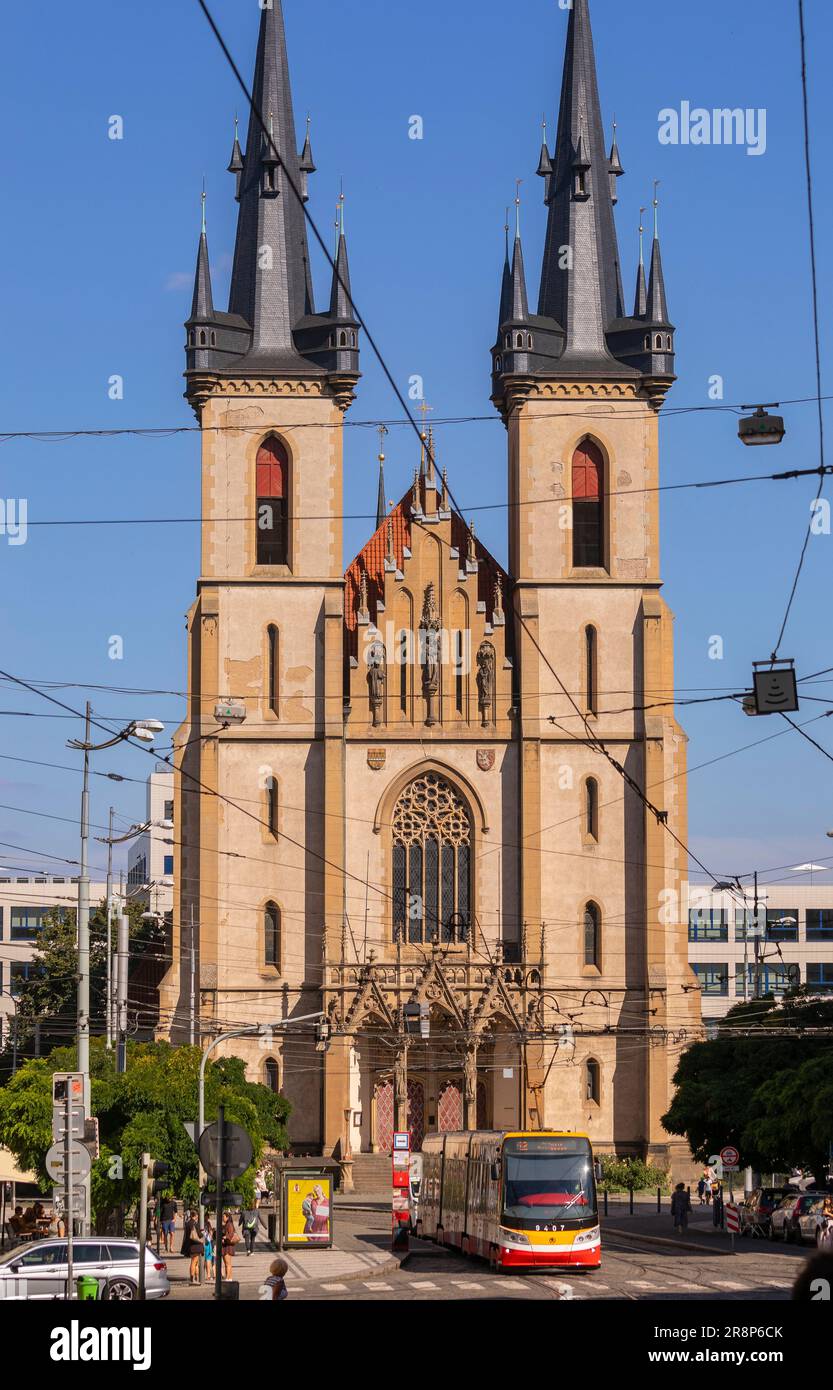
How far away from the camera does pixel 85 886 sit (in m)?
33.3

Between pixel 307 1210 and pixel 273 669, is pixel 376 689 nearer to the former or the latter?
pixel 273 669

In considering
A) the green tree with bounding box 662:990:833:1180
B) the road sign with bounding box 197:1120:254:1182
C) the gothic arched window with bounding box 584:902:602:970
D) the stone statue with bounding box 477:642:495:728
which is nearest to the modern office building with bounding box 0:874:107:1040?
the stone statue with bounding box 477:642:495:728

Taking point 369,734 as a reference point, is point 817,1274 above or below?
below

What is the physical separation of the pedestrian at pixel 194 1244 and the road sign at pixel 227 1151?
53.5 feet

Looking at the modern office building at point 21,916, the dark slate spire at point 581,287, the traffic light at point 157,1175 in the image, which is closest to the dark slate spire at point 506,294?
the dark slate spire at point 581,287

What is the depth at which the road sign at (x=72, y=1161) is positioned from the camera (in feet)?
75.9

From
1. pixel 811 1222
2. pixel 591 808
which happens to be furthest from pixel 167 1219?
pixel 591 808

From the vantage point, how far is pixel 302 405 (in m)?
67.3

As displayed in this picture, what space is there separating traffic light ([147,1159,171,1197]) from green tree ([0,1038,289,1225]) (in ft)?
0.95

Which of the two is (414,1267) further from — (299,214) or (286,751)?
(299,214)

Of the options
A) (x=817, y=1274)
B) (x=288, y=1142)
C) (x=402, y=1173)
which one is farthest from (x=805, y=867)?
(x=817, y=1274)

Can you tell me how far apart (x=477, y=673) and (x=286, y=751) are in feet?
20.6

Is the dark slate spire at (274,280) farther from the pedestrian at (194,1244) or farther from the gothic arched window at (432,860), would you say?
the pedestrian at (194,1244)

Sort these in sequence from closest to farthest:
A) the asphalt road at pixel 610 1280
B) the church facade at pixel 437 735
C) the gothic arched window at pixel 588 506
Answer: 1. the asphalt road at pixel 610 1280
2. the church facade at pixel 437 735
3. the gothic arched window at pixel 588 506
